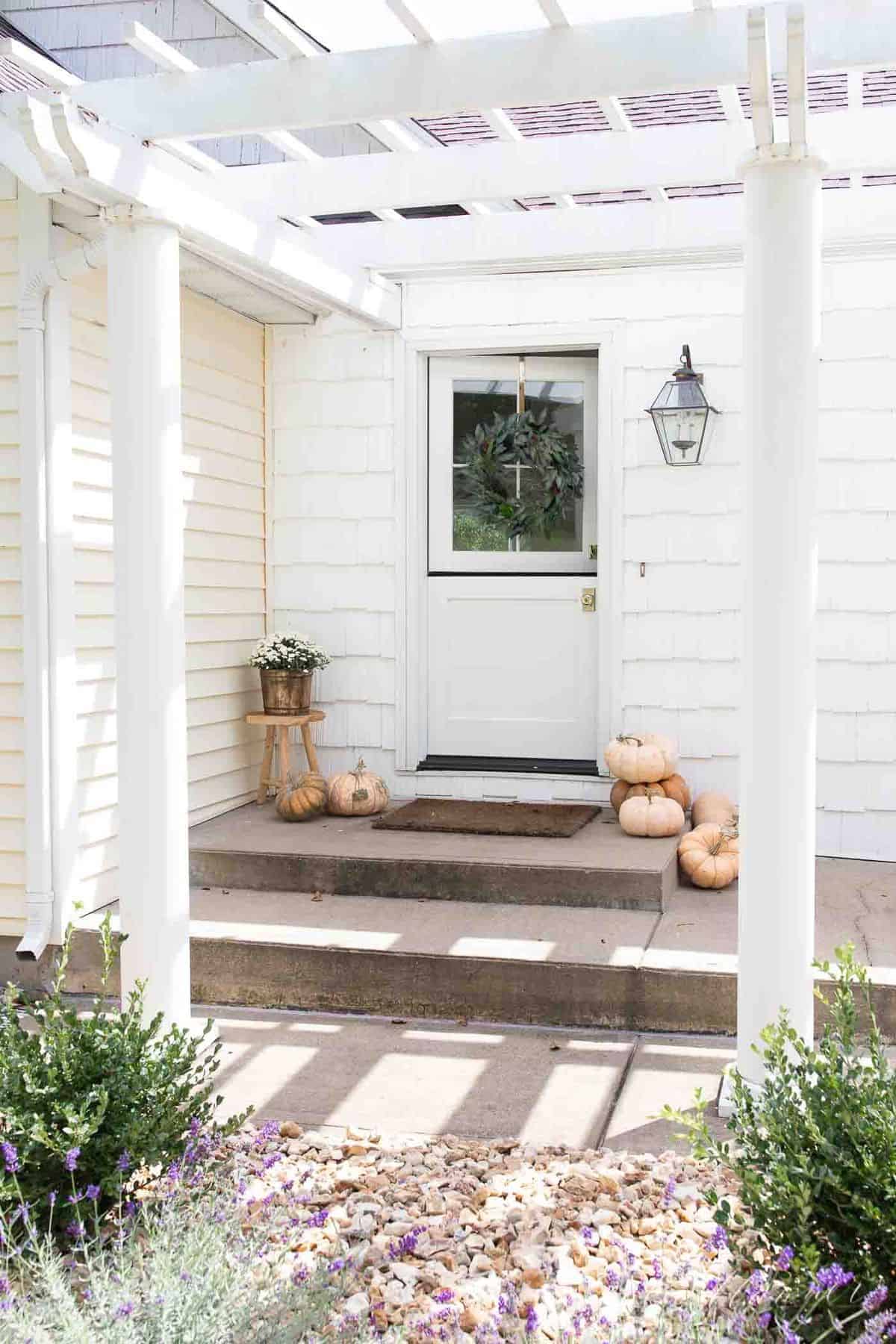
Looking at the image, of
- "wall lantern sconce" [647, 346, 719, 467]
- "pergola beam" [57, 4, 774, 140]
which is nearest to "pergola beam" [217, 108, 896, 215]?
"pergola beam" [57, 4, 774, 140]

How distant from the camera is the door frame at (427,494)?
585cm

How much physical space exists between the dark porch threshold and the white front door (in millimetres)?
10

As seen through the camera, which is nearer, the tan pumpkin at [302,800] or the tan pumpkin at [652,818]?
the tan pumpkin at [652,818]

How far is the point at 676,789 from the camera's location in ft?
18.4

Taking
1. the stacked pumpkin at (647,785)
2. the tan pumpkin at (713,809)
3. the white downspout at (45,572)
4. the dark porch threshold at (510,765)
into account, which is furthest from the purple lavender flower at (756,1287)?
the dark porch threshold at (510,765)

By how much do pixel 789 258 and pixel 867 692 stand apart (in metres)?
2.70

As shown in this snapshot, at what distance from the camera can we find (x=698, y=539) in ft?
19.0

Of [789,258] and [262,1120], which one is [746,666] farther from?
[262,1120]

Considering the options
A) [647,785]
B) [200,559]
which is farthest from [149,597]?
[647,785]

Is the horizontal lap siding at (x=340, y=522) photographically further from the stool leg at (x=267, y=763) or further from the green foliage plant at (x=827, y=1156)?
the green foliage plant at (x=827, y=1156)

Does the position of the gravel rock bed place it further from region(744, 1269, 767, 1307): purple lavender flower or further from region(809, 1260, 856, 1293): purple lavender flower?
region(809, 1260, 856, 1293): purple lavender flower

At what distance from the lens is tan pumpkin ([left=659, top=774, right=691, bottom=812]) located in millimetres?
5586

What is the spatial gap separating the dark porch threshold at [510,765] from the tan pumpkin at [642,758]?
37 cm

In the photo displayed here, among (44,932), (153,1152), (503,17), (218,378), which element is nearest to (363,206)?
(503,17)
